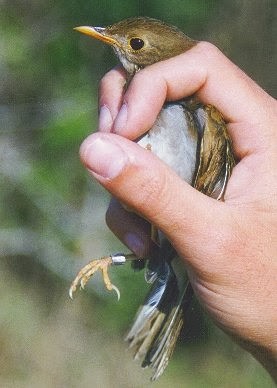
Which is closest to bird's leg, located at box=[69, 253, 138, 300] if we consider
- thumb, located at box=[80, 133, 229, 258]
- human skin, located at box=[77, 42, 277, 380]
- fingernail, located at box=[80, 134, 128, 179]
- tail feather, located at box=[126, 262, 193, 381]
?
tail feather, located at box=[126, 262, 193, 381]

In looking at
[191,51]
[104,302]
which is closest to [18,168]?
[104,302]

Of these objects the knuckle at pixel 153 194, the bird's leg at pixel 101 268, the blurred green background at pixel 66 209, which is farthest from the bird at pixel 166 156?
the blurred green background at pixel 66 209

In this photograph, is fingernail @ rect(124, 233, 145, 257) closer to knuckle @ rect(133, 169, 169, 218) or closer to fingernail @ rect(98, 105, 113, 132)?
fingernail @ rect(98, 105, 113, 132)

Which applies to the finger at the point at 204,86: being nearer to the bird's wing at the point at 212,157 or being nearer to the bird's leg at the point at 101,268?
the bird's wing at the point at 212,157

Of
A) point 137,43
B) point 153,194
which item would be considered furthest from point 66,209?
point 153,194

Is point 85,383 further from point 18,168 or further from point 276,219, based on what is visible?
point 276,219

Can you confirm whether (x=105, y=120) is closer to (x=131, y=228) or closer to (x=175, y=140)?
(x=175, y=140)

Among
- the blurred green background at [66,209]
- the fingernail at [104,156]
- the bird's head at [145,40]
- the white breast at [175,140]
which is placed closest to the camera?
the fingernail at [104,156]
